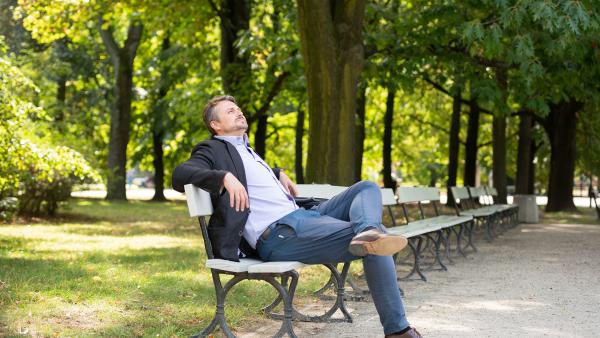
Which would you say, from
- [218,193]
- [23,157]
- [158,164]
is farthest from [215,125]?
[158,164]

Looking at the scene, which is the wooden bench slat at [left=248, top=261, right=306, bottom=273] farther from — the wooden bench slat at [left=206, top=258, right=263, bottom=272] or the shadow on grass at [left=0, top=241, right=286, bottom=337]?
the shadow on grass at [left=0, top=241, right=286, bottom=337]

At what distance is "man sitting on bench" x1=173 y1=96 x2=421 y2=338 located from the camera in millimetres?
4980

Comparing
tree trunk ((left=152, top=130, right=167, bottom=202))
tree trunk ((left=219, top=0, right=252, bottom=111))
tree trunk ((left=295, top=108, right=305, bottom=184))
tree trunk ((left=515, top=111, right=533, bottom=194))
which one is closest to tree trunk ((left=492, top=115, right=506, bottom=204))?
tree trunk ((left=515, top=111, right=533, bottom=194))

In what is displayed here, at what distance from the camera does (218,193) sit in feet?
17.3

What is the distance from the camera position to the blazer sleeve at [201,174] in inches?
207

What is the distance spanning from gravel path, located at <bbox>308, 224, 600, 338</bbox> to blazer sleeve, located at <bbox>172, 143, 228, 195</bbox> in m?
1.42

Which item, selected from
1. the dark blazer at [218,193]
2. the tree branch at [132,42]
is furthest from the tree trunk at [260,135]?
the dark blazer at [218,193]

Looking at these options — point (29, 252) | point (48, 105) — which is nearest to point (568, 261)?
point (29, 252)

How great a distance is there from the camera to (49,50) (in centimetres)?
3061

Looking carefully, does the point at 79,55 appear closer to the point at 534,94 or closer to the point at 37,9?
the point at 37,9

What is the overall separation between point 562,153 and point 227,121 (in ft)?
69.7

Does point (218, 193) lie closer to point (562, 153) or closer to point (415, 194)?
point (415, 194)

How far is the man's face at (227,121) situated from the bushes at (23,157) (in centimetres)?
567

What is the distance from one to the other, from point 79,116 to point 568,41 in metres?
24.4
